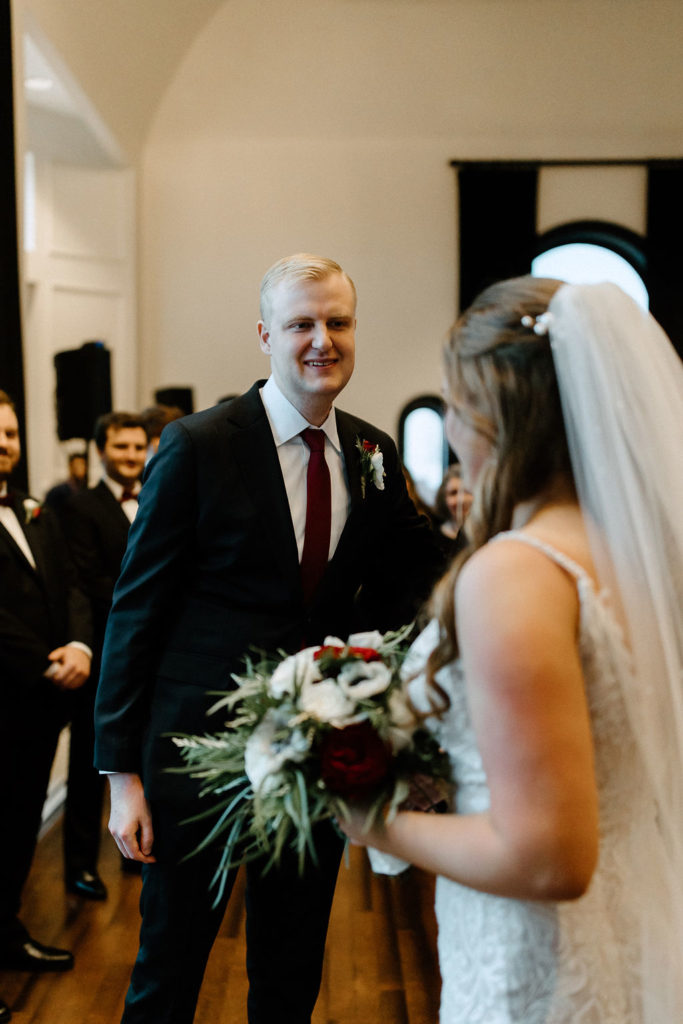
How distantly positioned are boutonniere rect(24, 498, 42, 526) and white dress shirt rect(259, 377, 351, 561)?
A: 66.2 inches

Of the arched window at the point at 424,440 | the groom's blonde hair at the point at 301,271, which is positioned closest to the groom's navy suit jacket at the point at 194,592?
the groom's blonde hair at the point at 301,271

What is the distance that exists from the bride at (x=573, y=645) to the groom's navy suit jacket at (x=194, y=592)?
66 centimetres

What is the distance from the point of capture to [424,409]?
924 centimetres

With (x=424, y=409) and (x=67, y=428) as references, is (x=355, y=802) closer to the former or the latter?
(x=67, y=428)

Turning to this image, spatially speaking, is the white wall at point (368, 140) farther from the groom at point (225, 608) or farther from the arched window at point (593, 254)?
the groom at point (225, 608)

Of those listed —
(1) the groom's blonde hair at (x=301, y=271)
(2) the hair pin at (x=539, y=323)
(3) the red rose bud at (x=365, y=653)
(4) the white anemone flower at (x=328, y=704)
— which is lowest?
(4) the white anemone flower at (x=328, y=704)

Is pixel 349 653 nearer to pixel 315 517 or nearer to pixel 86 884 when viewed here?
pixel 315 517

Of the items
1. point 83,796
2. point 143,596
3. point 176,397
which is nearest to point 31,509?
point 83,796

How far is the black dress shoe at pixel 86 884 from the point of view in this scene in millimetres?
3973

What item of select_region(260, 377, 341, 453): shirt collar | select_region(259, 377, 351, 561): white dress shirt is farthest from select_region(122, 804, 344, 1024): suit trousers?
select_region(260, 377, 341, 453): shirt collar

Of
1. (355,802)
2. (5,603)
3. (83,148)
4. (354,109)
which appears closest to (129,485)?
(5,603)

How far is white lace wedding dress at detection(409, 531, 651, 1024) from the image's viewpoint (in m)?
1.36

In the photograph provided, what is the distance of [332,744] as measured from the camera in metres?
1.38

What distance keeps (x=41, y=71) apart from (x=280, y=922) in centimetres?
566
